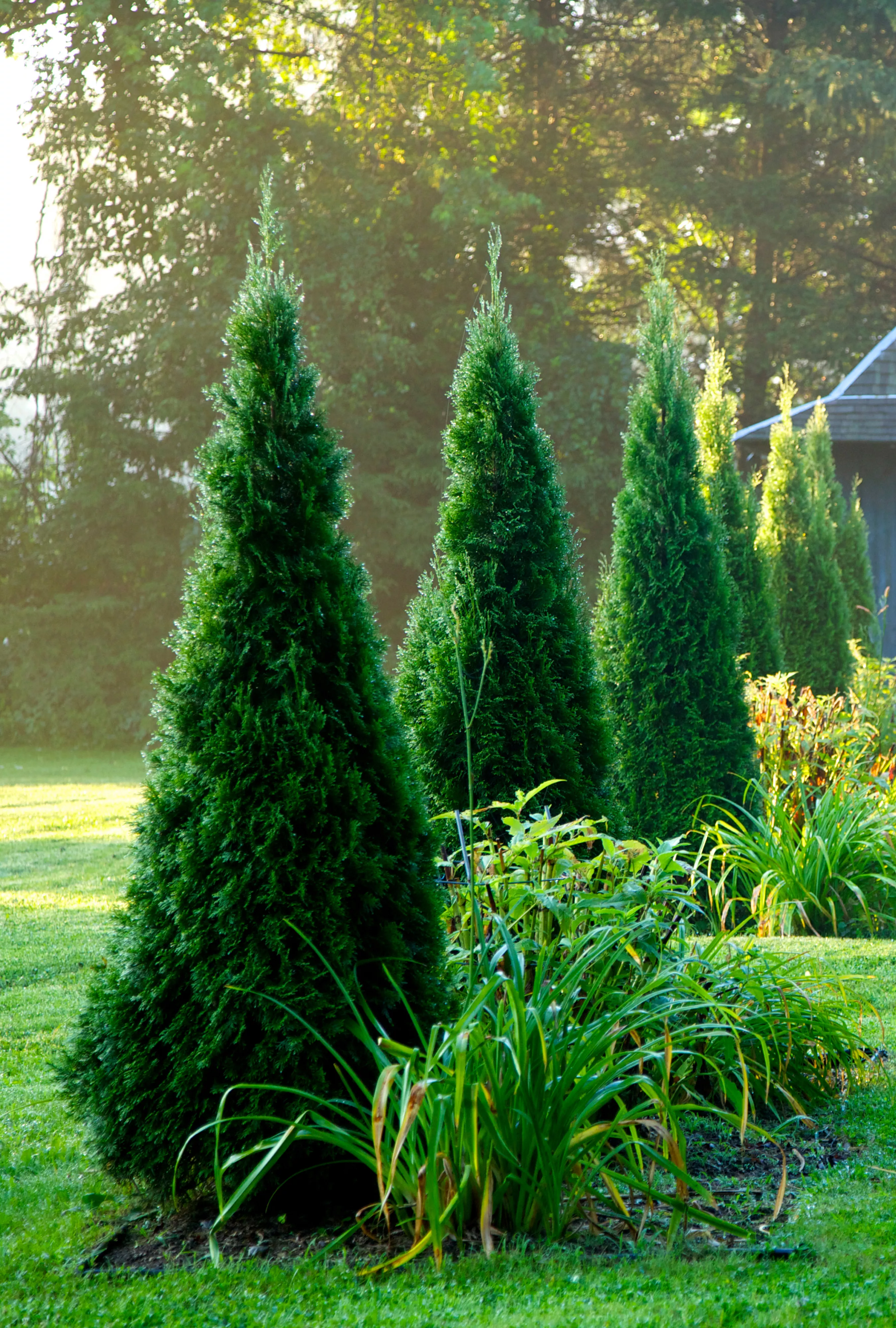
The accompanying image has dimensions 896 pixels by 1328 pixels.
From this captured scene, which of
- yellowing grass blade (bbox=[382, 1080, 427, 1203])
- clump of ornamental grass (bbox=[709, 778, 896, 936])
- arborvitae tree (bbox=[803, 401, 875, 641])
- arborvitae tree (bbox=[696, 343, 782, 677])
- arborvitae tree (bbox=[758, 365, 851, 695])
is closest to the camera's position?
yellowing grass blade (bbox=[382, 1080, 427, 1203])

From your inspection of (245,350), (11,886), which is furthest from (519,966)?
(11,886)

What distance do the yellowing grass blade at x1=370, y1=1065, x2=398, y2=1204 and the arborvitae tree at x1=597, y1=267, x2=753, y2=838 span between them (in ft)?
15.3

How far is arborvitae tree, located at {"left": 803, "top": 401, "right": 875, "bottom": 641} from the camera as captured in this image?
13.8 metres

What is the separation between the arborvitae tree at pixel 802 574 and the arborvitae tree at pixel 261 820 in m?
8.83

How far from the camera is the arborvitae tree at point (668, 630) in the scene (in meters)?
7.16

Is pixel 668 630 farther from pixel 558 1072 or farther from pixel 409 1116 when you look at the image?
pixel 409 1116

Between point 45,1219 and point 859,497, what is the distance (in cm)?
1544

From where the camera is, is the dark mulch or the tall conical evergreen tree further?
the tall conical evergreen tree

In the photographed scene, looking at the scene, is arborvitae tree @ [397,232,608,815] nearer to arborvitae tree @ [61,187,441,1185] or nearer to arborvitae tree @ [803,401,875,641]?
arborvitae tree @ [61,187,441,1185]

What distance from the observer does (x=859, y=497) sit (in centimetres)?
1647

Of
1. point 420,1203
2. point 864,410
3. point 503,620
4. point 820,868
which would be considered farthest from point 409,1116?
point 864,410

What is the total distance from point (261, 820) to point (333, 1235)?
0.97 m

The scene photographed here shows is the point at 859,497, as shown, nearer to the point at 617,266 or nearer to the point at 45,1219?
the point at 617,266

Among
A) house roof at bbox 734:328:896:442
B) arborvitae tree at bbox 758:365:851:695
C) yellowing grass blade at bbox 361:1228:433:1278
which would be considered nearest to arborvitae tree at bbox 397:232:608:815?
yellowing grass blade at bbox 361:1228:433:1278
